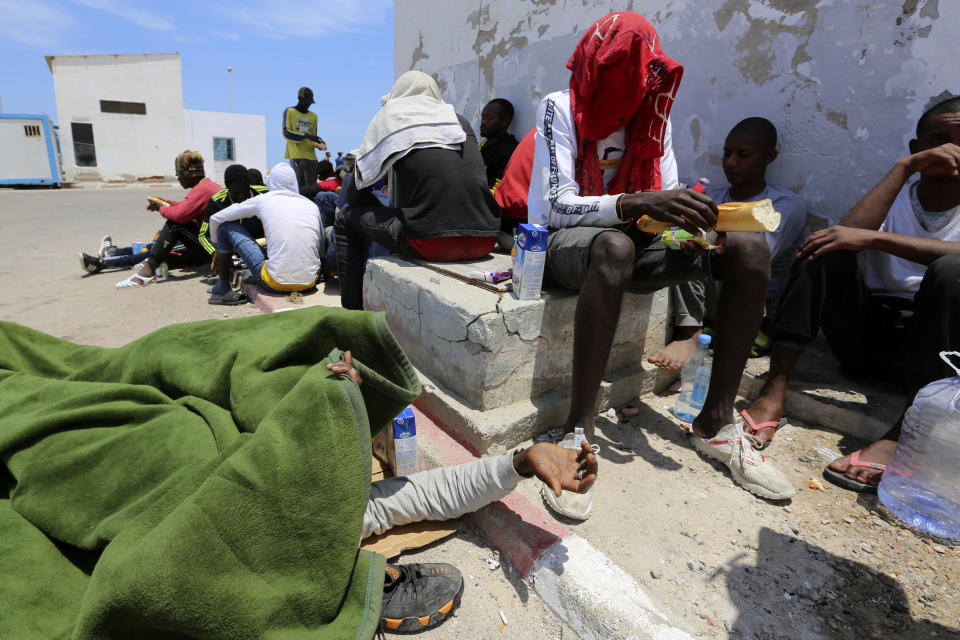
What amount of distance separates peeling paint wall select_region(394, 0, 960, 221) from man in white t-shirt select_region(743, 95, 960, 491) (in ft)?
0.82

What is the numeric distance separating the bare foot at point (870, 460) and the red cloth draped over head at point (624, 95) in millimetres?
1392

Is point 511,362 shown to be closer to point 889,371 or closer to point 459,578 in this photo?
point 459,578

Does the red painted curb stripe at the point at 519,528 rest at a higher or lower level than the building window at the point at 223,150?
lower

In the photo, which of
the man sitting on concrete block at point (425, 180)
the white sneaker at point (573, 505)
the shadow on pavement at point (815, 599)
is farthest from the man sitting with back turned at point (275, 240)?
the shadow on pavement at point (815, 599)

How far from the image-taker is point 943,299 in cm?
186

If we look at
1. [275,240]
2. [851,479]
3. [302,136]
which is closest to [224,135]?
[302,136]

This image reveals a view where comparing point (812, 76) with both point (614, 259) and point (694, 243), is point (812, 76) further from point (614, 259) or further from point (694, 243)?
point (614, 259)

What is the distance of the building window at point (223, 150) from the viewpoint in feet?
81.0

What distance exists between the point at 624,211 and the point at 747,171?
1.37 m

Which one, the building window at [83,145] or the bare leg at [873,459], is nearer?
the bare leg at [873,459]

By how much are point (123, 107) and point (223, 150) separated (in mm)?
5107

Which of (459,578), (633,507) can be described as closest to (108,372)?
(459,578)

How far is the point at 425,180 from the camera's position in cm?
291

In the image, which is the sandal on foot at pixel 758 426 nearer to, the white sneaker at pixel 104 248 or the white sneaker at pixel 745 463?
the white sneaker at pixel 745 463
